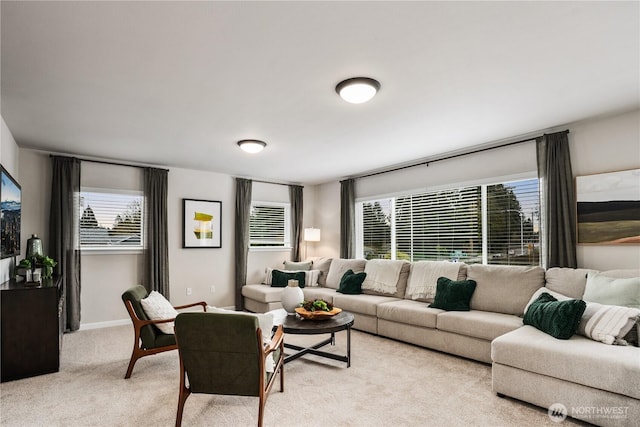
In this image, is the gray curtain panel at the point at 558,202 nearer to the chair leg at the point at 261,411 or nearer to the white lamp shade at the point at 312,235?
the chair leg at the point at 261,411

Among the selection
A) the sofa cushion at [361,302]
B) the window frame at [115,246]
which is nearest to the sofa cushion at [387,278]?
the sofa cushion at [361,302]

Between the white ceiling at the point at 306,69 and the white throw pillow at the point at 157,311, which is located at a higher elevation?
the white ceiling at the point at 306,69

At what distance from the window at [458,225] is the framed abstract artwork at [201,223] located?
8.32ft

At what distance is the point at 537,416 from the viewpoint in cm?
261

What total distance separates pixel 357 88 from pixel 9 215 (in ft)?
11.8

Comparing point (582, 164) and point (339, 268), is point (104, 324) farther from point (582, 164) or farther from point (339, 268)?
point (582, 164)

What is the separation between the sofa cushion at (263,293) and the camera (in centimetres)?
577

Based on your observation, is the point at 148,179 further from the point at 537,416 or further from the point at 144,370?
the point at 537,416

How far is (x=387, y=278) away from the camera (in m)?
5.23

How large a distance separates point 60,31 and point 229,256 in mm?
→ 4766

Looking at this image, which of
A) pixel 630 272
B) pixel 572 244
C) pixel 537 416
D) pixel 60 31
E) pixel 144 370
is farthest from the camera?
pixel 572 244

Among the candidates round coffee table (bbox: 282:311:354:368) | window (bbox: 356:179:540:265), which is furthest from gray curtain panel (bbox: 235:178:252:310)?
round coffee table (bbox: 282:311:354:368)

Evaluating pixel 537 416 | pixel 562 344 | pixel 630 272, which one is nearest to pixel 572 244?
pixel 630 272

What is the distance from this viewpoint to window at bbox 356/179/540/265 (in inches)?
175
